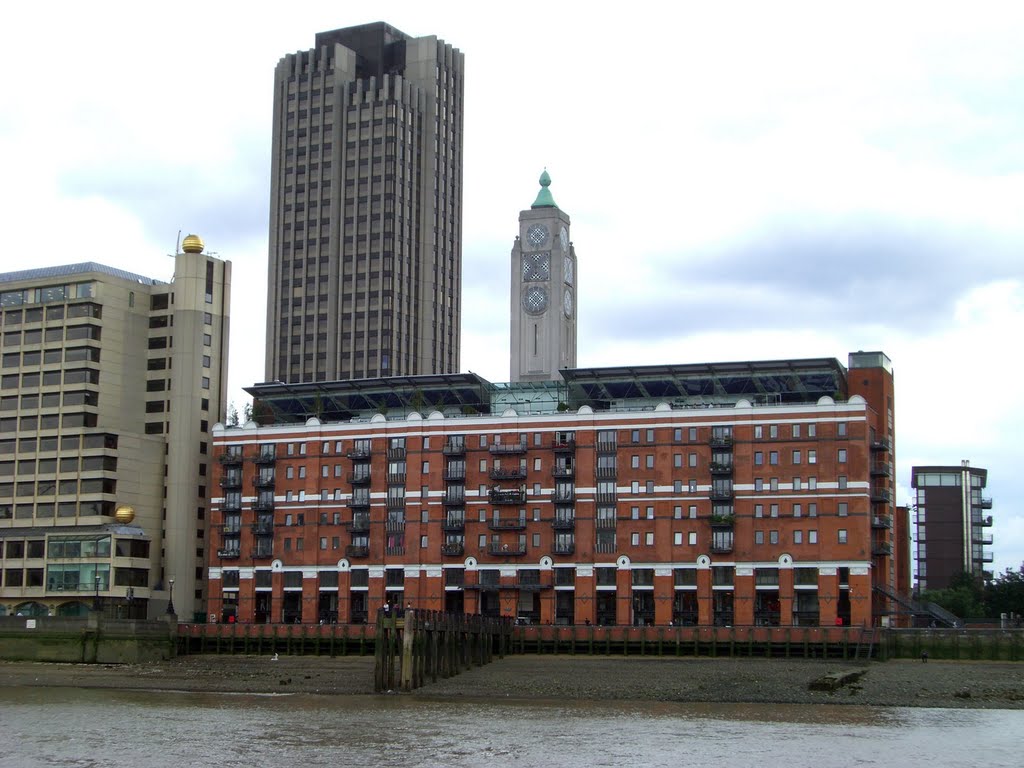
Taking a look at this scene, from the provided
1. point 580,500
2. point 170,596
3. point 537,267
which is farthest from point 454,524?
point 537,267

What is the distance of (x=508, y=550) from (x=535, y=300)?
38.2 meters

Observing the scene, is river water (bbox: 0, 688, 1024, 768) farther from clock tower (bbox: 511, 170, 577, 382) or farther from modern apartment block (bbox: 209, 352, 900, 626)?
clock tower (bbox: 511, 170, 577, 382)

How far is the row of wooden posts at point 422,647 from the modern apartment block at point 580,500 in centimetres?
2623

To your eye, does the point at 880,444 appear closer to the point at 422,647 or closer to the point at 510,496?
the point at 510,496

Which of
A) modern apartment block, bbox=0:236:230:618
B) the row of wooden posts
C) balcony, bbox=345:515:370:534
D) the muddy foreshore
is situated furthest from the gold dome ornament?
the row of wooden posts

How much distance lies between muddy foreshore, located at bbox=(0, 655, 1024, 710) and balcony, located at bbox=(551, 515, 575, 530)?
57.7 feet

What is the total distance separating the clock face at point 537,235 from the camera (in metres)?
172

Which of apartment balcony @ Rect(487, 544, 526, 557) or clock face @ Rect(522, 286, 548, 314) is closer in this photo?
apartment balcony @ Rect(487, 544, 526, 557)

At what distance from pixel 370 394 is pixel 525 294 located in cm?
2447

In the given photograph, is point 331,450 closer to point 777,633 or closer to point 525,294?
point 525,294

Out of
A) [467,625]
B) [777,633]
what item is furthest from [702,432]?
[467,625]

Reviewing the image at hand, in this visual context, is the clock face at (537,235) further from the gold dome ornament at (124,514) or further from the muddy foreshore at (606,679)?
the muddy foreshore at (606,679)

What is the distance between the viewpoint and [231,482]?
153 meters

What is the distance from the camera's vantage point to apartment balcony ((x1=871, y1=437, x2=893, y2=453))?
454 ft
